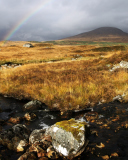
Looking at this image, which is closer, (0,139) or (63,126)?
(63,126)

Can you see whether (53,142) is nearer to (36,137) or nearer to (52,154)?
(52,154)

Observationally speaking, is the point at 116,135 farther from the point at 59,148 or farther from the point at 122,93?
the point at 122,93

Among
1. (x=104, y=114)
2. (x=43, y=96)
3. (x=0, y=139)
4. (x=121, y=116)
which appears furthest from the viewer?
(x=43, y=96)

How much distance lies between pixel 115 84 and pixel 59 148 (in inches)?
308

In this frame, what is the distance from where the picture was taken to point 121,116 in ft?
22.3

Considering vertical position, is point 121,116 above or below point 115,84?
below

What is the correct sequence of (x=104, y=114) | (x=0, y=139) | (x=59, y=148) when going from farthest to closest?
(x=104, y=114)
(x=0, y=139)
(x=59, y=148)

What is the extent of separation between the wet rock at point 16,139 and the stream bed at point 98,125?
0.63 feet

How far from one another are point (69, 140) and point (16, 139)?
242 cm

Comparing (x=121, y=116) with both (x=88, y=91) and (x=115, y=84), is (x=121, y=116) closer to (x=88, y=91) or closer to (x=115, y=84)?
(x=88, y=91)

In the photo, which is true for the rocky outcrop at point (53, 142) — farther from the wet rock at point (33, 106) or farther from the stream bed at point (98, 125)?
the wet rock at point (33, 106)

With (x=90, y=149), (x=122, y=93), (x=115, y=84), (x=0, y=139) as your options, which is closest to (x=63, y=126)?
(x=90, y=149)

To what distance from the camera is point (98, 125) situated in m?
6.24

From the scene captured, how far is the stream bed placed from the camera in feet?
14.9
